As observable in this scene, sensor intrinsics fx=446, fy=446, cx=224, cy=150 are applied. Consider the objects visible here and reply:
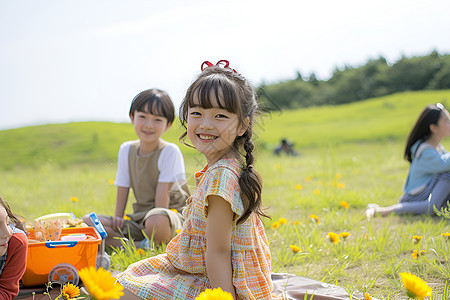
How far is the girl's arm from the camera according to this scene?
163 cm

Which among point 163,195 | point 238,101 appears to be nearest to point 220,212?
point 238,101

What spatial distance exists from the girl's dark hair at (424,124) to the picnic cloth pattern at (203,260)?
8.81 ft

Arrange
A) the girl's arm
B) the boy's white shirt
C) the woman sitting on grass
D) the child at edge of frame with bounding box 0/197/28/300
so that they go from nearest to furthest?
the girl's arm < the child at edge of frame with bounding box 0/197/28/300 < the boy's white shirt < the woman sitting on grass

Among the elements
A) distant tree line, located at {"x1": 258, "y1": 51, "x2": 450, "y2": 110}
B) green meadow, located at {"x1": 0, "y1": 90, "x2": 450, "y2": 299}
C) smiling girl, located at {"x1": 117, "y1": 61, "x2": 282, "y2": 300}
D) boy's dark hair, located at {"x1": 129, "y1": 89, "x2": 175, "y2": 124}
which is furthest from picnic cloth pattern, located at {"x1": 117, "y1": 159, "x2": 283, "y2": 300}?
distant tree line, located at {"x1": 258, "y1": 51, "x2": 450, "y2": 110}

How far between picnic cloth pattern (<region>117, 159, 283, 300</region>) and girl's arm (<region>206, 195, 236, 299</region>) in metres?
0.03

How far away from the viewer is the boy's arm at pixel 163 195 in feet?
9.91

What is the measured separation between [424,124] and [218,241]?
2985mm

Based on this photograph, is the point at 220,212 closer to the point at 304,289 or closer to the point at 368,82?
the point at 304,289

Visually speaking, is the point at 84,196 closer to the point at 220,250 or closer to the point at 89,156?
the point at 220,250

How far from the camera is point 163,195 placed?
9.92 ft

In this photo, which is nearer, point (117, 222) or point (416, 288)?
point (416, 288)

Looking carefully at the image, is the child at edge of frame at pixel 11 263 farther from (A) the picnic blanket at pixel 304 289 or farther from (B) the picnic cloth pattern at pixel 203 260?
(A) the picnic blanket at pixel 304 289

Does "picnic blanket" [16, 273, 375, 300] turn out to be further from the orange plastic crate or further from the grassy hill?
the grassy hill

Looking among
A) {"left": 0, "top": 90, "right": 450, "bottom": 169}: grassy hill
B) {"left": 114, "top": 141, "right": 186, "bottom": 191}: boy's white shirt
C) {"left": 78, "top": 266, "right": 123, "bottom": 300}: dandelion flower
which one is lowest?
{"left": 0, "top": 90, "right": 450, "bottom": 169}: grassy hill
